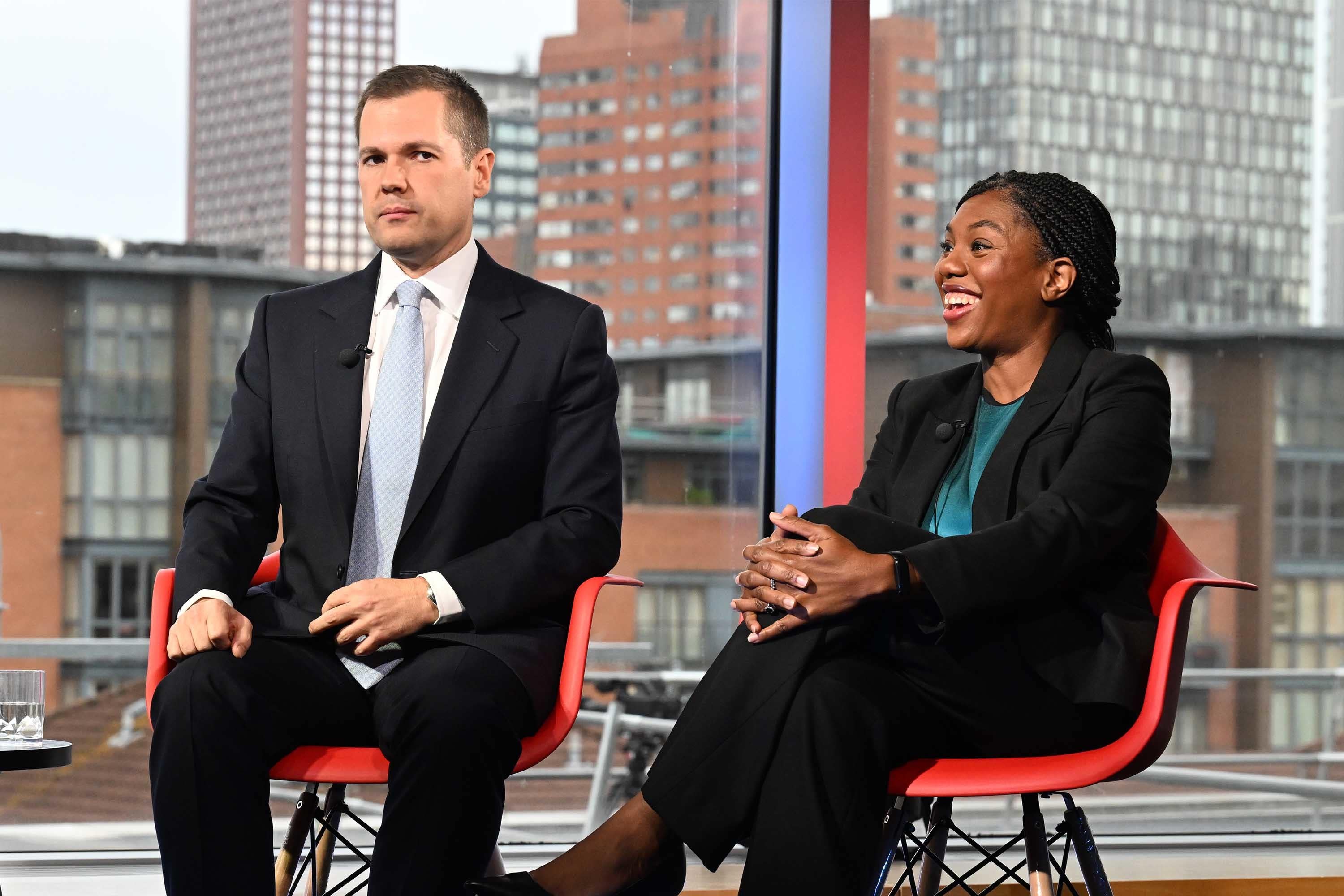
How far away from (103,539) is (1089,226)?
113 inches

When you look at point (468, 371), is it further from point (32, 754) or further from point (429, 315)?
point (32, 754)

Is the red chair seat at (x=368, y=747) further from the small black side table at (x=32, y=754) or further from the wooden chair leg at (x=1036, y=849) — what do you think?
the wooden chair leg at (x=1036, y=849)

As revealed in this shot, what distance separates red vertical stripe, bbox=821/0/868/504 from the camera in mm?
2855

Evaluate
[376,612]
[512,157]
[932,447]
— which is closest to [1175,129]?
[512,157]

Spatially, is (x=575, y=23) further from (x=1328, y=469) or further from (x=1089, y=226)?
(x=1328, y=469)

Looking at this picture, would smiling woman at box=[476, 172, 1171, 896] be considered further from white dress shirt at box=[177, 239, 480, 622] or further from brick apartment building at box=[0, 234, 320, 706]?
brick apartment building at box=[0, 234, 320, 706]

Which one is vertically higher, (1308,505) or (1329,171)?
(1329,171)

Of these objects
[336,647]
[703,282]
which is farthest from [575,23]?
[336,647]

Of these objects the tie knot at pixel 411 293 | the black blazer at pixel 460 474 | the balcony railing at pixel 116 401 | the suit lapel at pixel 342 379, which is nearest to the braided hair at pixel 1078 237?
the black blazer at pixel 460 474

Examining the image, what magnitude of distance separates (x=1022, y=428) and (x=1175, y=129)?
11.7ft

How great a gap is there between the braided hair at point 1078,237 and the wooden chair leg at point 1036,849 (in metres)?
0.73

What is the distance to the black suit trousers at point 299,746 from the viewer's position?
1637 millimetres

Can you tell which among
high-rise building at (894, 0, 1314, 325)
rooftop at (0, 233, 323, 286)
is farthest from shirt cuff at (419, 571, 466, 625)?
high-rise building at (894, 0, 1314, 325)

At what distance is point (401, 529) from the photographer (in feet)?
6.30
